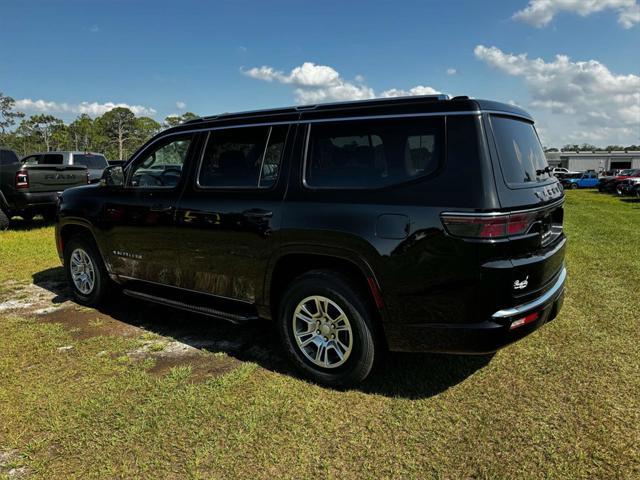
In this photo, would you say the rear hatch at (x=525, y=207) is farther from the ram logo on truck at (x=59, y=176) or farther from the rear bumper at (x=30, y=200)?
the ram logo on truck at (x=59, y=176)

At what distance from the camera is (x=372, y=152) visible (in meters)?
3.07

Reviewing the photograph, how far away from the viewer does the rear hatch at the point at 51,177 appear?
9977mm

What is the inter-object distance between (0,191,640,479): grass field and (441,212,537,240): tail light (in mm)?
1211

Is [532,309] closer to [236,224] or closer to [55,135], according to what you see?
[236,224]

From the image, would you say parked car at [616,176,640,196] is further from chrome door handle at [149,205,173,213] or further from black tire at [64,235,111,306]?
black tire at [64,235,111,306]

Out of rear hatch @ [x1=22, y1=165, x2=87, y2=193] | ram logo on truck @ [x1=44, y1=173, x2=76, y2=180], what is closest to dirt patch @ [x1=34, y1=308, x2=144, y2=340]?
rear hatch @ [x1=22, y1=165, x2=87, y2=193]

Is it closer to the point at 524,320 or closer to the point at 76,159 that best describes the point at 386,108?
the point at 524,320

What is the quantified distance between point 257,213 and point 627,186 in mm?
29355

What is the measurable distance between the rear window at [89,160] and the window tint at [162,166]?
1092 centimetres

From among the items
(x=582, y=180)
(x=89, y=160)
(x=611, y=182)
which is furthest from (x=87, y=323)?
(x=582, y=180)

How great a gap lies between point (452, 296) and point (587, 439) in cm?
116

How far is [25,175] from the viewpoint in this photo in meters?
9.84

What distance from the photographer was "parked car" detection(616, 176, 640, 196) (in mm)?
25444

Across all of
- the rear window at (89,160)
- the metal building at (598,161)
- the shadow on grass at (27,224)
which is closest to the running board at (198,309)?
the shadow on grass at (27,224)
